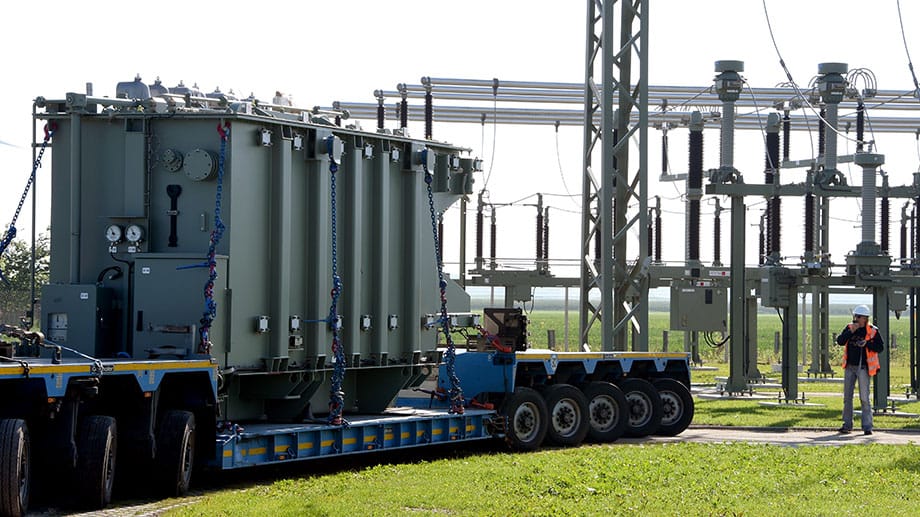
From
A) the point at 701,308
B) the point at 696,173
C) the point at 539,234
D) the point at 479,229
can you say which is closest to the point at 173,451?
the point at 701,308

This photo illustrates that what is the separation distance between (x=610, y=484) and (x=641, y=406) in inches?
315

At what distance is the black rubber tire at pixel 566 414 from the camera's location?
21547 mm

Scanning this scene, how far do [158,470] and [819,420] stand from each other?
15.4 m

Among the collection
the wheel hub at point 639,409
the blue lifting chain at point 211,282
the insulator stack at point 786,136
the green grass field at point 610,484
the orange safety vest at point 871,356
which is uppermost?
the insulator stack at point 786,136

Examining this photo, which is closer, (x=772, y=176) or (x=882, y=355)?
(x=882, y=355)

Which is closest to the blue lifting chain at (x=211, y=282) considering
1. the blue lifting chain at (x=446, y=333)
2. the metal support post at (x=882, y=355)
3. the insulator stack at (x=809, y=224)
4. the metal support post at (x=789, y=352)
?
the blue lifting chain at (x=446, y=333)

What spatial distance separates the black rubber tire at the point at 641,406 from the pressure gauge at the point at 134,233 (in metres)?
9.32

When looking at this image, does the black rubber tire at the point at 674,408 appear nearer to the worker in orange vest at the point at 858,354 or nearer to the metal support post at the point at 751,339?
the worker in orange vest at the point at 858,354

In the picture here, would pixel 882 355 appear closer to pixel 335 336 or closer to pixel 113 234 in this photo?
pixel 335 336

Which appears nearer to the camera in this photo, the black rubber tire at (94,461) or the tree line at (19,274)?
the black rubber tire at (94,461)

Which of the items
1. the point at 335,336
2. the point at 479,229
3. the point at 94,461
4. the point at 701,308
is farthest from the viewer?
the point at 479,229

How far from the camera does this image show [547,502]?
14359 millimetres

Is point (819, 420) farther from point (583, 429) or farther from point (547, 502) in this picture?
point (547, 502)

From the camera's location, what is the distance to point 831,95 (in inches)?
1225
